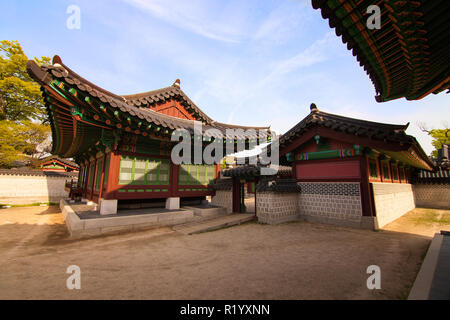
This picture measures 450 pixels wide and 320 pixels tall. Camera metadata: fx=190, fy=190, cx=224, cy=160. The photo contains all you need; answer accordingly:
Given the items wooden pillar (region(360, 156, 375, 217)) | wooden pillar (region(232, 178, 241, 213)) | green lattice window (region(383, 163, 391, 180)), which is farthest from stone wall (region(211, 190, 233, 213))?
green lattice window (region(383, 163, 391, 180))

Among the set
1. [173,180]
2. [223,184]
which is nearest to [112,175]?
[173,180]

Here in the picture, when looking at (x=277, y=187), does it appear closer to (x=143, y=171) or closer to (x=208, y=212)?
(x=208, y=212)

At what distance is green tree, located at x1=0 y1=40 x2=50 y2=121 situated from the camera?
17.9 m

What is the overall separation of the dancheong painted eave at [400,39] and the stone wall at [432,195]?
18606 mm

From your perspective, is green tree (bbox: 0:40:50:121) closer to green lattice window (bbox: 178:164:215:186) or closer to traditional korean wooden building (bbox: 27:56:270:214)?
traditional korean wooden building (bbox: 27:56:270:214)

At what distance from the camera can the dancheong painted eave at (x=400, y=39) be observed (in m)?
2.28

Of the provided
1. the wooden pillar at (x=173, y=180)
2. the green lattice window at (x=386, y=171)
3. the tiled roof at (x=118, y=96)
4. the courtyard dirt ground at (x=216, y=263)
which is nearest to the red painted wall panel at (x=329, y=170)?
the courtyard dirt ground at (x=216, y=263)

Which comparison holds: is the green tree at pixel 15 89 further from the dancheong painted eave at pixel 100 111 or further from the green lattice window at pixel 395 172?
the green lattice window at pixel 395 172

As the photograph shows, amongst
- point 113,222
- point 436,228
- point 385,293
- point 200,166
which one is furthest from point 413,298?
point 200,166

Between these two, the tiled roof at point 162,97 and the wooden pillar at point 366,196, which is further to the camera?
the tiled roof at point 162,97

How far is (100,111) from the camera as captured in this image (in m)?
7.09
